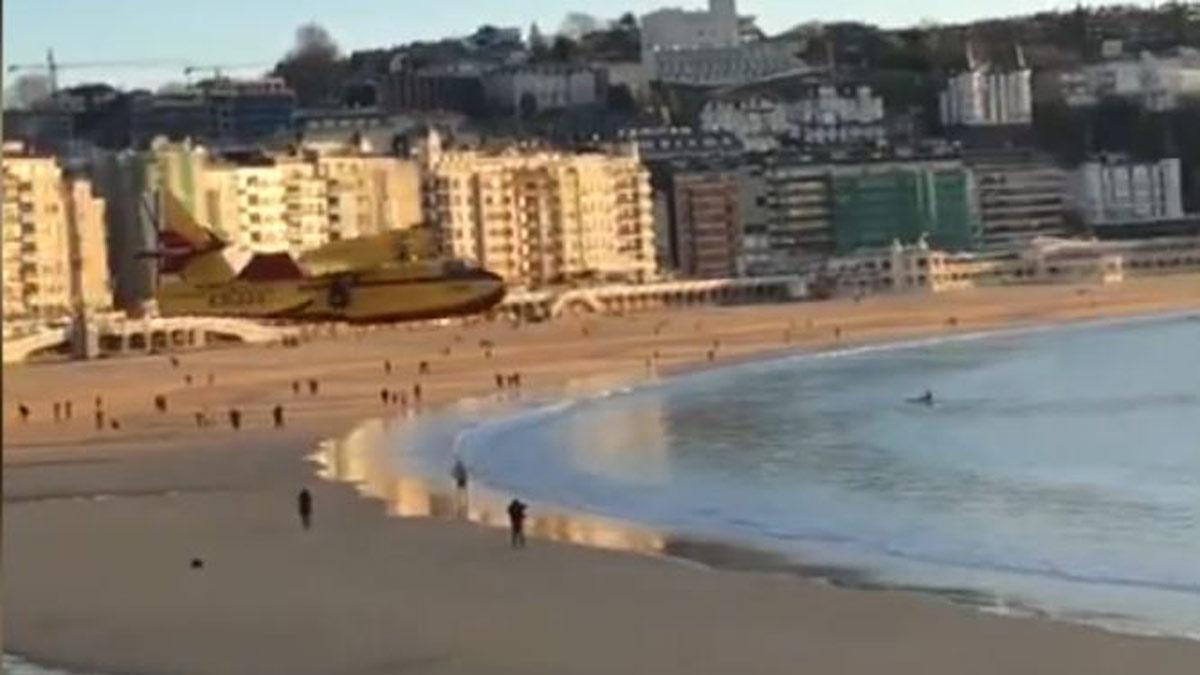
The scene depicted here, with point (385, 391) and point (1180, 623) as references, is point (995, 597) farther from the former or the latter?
point (385, 391)

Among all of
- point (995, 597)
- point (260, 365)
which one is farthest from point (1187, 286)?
point (995, 597)

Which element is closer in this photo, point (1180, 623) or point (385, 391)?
point (1180, 623)

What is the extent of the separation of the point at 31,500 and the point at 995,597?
8.14 meters

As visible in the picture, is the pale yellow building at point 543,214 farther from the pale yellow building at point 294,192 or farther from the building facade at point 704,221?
the building facade at point 704,221

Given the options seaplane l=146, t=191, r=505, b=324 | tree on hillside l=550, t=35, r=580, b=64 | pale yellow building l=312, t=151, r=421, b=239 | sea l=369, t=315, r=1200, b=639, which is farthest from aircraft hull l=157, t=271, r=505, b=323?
tree on hillside l=550, t=35, r=580, b=64

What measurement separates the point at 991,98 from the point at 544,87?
17723mm

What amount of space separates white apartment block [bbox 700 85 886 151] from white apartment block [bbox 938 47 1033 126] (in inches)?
128

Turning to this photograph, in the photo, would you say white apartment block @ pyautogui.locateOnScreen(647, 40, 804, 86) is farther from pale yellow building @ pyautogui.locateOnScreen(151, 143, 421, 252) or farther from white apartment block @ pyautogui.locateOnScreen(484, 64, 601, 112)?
pale yellow building @ pyautogui.locateOnScreen(151, 143, 421, 252)

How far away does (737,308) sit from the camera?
5362 cm

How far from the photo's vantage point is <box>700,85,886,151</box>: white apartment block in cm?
8688

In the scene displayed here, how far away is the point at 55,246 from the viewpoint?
48.2 metres

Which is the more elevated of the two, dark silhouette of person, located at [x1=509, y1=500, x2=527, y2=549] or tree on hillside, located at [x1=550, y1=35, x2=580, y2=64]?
tree on hillside, located at [x1=550, y1=35, x2=580, y2=64]

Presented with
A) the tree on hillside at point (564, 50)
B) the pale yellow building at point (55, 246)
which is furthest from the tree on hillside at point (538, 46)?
the pale yellow building at point (55, 246)

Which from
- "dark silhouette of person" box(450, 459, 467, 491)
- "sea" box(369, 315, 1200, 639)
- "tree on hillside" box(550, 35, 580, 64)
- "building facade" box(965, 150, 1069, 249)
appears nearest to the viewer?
"sea" box(369, 315, 1200, 639)
